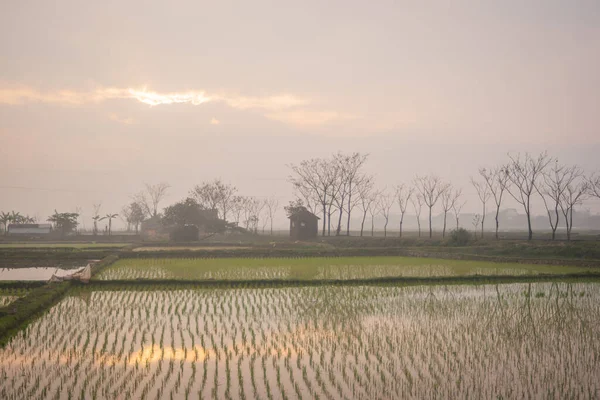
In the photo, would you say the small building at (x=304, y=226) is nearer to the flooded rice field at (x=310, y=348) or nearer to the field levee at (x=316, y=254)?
the field levee at (x=316, y=254)

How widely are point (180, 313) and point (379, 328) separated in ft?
16.9

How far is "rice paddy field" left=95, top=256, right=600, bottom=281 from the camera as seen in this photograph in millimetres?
20812

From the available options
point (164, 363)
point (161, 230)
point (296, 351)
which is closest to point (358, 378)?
point (296, 351)

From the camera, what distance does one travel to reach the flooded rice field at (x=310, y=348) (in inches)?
298

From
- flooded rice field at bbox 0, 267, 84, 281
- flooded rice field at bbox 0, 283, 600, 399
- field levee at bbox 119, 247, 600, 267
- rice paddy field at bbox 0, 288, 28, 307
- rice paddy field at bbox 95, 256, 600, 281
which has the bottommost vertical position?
flooded rice field at bbox 0, 283, 600, 399

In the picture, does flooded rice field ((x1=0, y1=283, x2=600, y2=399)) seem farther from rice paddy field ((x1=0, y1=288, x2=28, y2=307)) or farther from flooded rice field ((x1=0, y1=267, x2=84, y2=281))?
flooded rice field ((x1=0, y1=267, x2=84, y2=281))

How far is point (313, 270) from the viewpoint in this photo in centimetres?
2333

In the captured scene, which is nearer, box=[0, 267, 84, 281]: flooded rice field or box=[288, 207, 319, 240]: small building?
box=[0, 267, 84, 281]: flooded rice field

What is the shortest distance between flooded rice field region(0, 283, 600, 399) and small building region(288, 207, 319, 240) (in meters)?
33.3

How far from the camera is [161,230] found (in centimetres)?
6009

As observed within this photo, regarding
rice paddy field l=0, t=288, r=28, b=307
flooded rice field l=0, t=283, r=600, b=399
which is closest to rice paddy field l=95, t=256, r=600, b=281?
rice paddy field l=0, t=288, r=28, b=307

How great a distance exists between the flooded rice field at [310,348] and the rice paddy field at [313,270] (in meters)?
4.79

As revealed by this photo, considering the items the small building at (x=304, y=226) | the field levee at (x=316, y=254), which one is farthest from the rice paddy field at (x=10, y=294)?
the small building at (x=304, y=226)

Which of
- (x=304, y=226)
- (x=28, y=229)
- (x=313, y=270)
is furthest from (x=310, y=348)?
(x=28, y=229)
